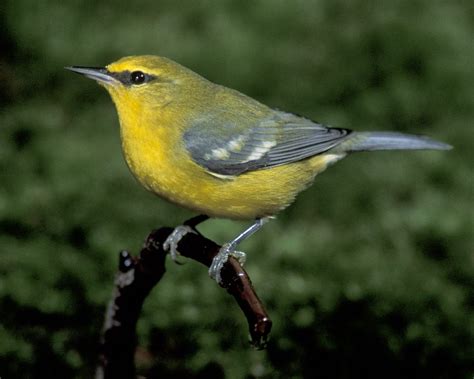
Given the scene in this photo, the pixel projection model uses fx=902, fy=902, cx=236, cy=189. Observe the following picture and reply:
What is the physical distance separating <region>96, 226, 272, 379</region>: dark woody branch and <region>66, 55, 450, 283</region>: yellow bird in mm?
62

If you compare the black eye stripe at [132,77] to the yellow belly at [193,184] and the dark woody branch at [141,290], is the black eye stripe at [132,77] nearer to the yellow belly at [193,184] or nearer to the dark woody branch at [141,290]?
the yellow belly at [193,184]

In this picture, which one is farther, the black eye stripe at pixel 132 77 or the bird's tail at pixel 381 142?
the bird's tail at pixel 381 142

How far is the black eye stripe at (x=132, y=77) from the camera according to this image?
136 inches

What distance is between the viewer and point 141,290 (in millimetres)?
3539

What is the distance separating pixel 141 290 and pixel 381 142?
4.96 ft

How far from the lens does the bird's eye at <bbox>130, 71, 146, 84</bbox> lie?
3.45 meters

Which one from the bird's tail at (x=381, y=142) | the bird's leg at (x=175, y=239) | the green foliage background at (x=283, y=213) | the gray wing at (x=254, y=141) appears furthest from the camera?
the green foliage background at (x=283, y=213)

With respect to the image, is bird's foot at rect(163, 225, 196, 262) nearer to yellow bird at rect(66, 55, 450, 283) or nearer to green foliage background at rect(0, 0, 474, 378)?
yellow bird at rect(66, 55, 450, 283)

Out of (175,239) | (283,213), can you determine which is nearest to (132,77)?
(175,239)

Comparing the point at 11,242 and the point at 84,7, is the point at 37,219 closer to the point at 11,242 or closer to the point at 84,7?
the point at 11,242

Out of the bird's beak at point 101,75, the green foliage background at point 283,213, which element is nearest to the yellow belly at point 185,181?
the bird's beak at point 101,75

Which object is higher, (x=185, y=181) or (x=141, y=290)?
(x=185, y=181)

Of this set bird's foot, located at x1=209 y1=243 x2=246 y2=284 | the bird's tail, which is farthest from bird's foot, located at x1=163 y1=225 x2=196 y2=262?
the bird's tail

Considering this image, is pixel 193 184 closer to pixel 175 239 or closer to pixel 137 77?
pixel 175 239
